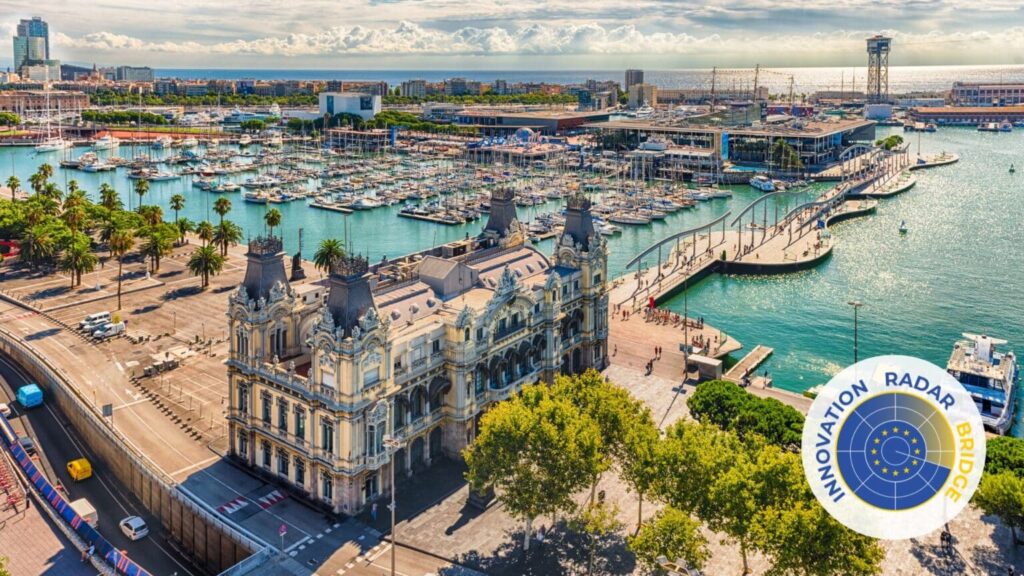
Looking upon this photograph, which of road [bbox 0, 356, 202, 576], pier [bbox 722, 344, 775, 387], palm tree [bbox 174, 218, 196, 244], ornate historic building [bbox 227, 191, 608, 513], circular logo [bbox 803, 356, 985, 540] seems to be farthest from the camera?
palm tree [bbox 174, 218, 196, 244]

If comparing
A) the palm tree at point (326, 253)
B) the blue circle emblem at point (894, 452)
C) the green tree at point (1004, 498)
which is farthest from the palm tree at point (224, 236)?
the green tree at point (1004, 498)

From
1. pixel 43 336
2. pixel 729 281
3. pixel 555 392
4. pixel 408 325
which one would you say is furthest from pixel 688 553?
pixel 729 281

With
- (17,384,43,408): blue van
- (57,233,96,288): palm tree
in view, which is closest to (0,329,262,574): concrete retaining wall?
(17,384,43,408): blue van

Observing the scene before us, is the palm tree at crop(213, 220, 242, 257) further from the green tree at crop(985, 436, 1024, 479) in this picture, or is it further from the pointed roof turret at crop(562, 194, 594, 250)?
the green tree at crop(985, 436, 1024, 479)

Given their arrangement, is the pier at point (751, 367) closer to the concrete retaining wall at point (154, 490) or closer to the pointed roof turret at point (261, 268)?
the pointed roof turret at point (261, 268)

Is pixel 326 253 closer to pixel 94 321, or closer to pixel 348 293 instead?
pixel 94 321

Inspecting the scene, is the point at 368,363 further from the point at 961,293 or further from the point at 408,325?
the point at 961,293
